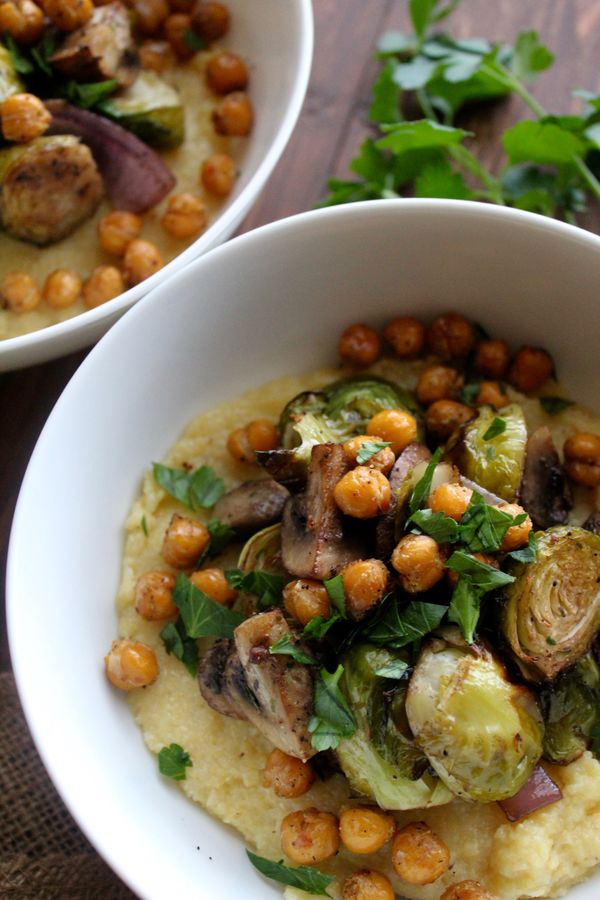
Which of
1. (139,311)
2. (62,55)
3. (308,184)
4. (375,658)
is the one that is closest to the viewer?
(375,658)

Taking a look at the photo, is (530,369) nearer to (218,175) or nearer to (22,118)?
(218,175)

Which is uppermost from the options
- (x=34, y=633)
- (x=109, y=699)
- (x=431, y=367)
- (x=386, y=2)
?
(x=386, y=2)

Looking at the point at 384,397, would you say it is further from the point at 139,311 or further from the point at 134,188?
the point at 134,188

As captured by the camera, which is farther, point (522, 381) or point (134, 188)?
point (134, 188)

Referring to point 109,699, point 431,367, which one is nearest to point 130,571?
point 109,699

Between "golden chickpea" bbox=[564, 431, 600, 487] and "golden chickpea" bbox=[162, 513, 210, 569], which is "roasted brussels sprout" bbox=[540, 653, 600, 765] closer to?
"golden chickpea" bbox=[564, 431, 600, 487]

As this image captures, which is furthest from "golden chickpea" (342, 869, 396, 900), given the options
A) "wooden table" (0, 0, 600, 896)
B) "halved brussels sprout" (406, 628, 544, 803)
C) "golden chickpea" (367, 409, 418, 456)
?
"wooden table" (0, 0, 600, 896)

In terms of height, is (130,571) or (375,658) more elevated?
(375,658)
